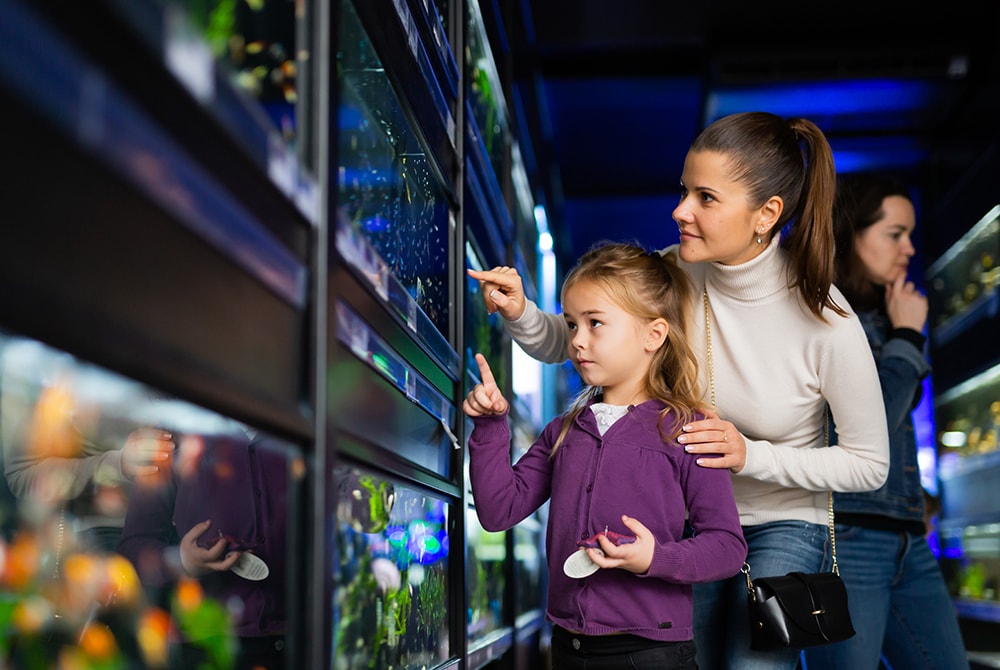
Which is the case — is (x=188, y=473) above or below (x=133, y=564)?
above

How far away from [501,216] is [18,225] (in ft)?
8.92

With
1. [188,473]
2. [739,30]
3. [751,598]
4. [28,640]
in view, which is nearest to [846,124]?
[739,30]

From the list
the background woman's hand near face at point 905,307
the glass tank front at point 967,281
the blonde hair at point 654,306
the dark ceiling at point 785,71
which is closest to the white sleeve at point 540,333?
the blonde hair at point 654,306

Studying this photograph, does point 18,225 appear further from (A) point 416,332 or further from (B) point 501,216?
(B) point 501,216

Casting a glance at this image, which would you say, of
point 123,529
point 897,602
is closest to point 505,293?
point 123,529

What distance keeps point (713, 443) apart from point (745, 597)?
0.39 m

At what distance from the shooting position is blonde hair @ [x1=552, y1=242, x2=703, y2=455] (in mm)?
1881

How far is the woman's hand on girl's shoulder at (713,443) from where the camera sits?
177 centimetres

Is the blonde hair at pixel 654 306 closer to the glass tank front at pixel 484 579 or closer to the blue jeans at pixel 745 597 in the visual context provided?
the blue jeans at pixel 745 597

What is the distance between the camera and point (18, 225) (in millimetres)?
588

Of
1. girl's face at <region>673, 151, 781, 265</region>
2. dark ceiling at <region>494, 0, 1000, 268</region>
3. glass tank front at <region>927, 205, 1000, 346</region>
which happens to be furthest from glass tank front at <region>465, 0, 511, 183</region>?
glass tank front at <region>927, 205, 1000, 346</region>

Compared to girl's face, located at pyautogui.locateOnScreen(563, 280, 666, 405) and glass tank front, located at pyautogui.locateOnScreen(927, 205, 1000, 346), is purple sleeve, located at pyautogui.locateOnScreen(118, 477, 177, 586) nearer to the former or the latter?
girl's face, located at pyautogui.locateOnScreen(563, 280, 666, 405)

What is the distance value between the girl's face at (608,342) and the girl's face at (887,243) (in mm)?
881

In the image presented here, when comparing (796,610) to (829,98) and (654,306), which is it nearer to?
(654,306)
